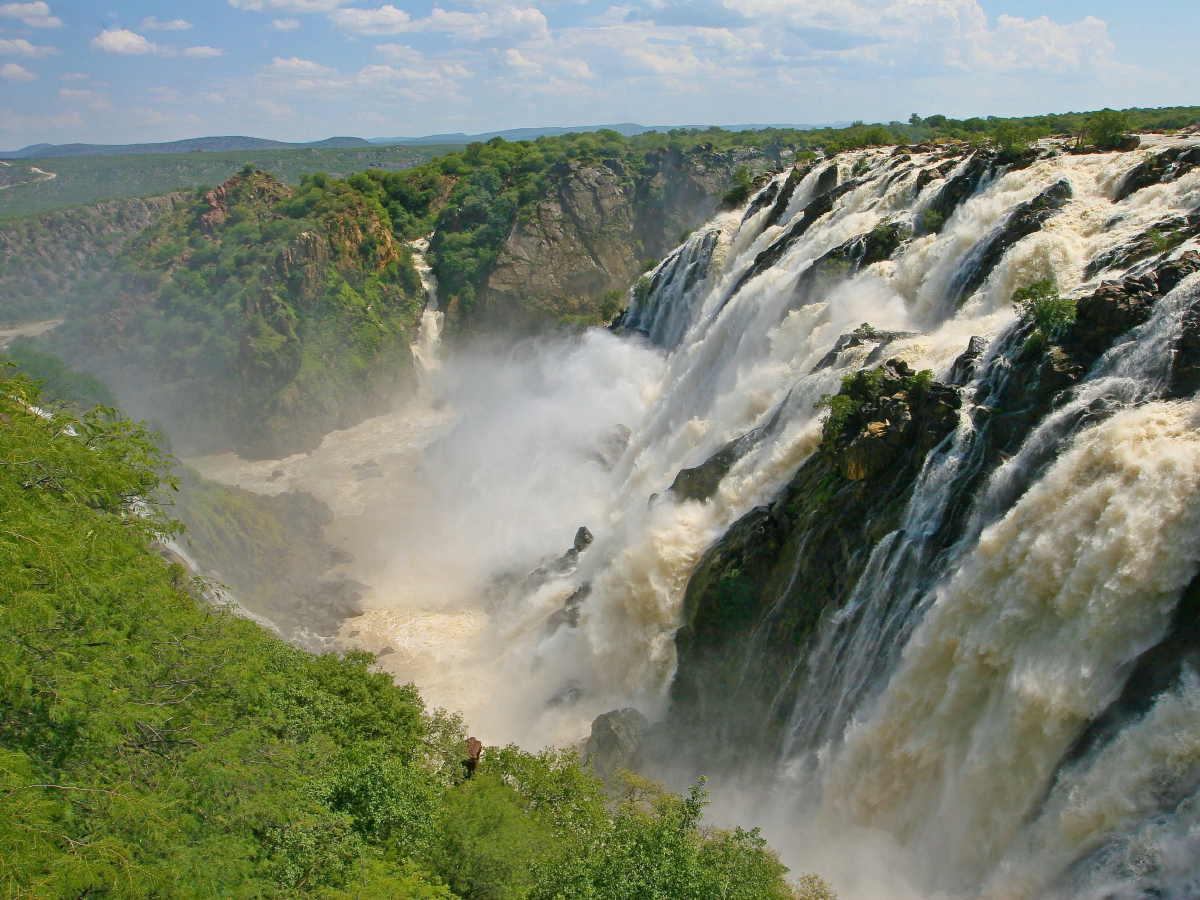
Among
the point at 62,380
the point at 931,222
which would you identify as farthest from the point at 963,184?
the point at 62,380

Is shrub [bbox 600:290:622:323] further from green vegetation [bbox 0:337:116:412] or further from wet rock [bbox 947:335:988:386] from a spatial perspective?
wet rock [bbox 947:335:988:386]

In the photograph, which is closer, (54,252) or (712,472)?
(712,472)

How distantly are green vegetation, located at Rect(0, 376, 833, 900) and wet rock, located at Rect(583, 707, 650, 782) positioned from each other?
8.86 feet

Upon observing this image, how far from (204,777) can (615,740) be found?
1037 cm

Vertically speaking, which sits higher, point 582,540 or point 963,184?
point 963,184

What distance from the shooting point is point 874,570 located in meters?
15.2

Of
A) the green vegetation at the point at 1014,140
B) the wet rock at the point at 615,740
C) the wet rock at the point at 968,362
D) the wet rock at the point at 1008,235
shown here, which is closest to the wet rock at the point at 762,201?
the green vegetation at the point at 1014,140

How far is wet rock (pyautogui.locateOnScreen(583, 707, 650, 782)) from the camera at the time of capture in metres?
18.1

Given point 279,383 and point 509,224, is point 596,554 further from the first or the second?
point 509,224

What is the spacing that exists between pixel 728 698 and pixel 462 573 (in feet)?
46.9

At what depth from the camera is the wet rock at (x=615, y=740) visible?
18.1 meters

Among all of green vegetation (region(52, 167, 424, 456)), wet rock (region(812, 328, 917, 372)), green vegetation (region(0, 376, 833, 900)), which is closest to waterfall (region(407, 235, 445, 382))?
green vegetation (region(52, 167, 424, 456))

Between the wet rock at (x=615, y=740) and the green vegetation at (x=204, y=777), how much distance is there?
2.70 m

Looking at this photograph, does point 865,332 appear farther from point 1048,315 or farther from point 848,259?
point 1048,315
